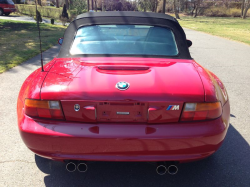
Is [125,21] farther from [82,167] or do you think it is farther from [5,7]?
[5,7]

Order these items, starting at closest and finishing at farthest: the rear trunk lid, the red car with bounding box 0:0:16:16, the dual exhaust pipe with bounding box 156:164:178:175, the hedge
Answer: the rear trunk lid
the dual exhaust pipe with bounding box 156:164:178:175
the red car with bounding box 0:0:16:16
the hedge

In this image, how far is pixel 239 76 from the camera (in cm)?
702

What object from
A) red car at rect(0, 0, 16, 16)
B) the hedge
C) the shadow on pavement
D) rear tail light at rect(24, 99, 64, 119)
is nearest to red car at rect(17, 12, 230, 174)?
rear tail light at rect(24, 99, 64, 119)

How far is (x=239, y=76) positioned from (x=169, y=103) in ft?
18.3

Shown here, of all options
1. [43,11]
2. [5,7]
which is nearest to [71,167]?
[5,7]

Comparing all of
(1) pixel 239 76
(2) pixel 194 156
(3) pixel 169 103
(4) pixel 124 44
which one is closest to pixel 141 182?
(2) pixel 194 156

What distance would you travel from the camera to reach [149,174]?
8.86 ft

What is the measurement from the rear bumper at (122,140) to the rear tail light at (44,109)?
2.4 inches

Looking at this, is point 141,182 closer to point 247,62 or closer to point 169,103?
point 169,103

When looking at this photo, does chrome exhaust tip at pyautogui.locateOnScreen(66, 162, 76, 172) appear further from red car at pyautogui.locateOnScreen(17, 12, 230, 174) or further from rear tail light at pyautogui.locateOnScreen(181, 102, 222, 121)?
rear tail light at pyautogui.locateOnScreen(181, 102, 222, 121)

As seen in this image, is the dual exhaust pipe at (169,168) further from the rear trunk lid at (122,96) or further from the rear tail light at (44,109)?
the rear tail light at (44,109)

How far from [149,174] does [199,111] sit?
0.91 m

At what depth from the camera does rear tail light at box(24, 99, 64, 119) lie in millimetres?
2217

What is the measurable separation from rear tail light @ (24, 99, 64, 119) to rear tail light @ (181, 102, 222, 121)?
3.48 feet
